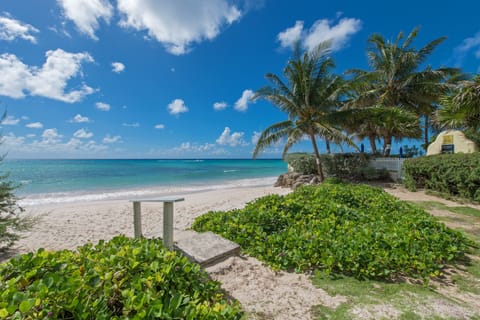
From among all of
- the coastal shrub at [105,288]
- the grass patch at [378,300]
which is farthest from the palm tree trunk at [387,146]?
the coastal shrub at [105,288]

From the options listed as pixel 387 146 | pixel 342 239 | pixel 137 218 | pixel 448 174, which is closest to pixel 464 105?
pixel 448 174

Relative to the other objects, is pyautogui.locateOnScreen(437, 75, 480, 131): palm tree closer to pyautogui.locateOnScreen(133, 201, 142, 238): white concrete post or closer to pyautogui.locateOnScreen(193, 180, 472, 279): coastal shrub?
pyautogui.locateOnScreen(193, 180, 472, 279): coastal shrub

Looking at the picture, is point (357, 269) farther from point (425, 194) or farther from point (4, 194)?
point (425, 194)

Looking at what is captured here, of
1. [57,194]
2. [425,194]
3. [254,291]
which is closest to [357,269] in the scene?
[254,291]

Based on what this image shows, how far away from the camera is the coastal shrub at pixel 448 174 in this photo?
6.73 metres

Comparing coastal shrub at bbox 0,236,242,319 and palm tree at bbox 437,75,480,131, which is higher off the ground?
palm tree at bbox 437,75,480,131

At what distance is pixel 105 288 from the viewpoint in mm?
1436

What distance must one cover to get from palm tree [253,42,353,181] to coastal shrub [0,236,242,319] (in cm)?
958

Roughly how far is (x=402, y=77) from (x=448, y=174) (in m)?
9.99

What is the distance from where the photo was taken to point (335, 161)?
43.7 ft

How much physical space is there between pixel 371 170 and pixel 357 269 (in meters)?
11.7

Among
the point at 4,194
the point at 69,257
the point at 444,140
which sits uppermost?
the point at 444,140

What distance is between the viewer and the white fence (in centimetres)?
1152

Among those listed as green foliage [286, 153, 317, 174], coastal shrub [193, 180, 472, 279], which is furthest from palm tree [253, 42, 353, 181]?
coastal shrub [193, 180, 472, 279]
